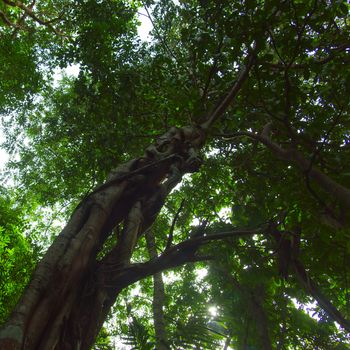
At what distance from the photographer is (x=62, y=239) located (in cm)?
299

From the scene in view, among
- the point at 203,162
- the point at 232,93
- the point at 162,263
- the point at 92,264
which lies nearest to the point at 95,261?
the point at 92,264

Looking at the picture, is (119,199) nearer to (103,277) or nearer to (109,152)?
(103,277)

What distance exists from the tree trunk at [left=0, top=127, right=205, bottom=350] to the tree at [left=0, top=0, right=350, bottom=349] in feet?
0.04

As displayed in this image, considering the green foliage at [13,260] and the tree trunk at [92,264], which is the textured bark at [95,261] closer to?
the tree trunk at [92,264]

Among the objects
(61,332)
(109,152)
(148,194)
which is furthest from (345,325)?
(109,152)

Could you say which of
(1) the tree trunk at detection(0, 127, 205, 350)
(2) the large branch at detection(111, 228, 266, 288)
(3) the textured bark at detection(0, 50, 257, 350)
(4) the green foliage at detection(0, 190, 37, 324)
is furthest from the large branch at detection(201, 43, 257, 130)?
(4) the green foliage at detection(0, 190, 37, 324)

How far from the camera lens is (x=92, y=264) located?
3.04 meters

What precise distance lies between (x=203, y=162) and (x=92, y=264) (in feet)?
7.31

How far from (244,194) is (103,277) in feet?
13.4

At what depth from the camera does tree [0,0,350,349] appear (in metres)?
3.05

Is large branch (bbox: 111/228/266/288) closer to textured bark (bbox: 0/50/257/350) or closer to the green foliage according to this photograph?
textured bark (bbox: 0/50/257/350)

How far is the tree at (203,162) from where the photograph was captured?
3.05 metres

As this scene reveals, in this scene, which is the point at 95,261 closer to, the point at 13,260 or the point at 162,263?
the point at 162,263

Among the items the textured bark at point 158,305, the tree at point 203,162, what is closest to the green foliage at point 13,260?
A: the tree at point 203,162
